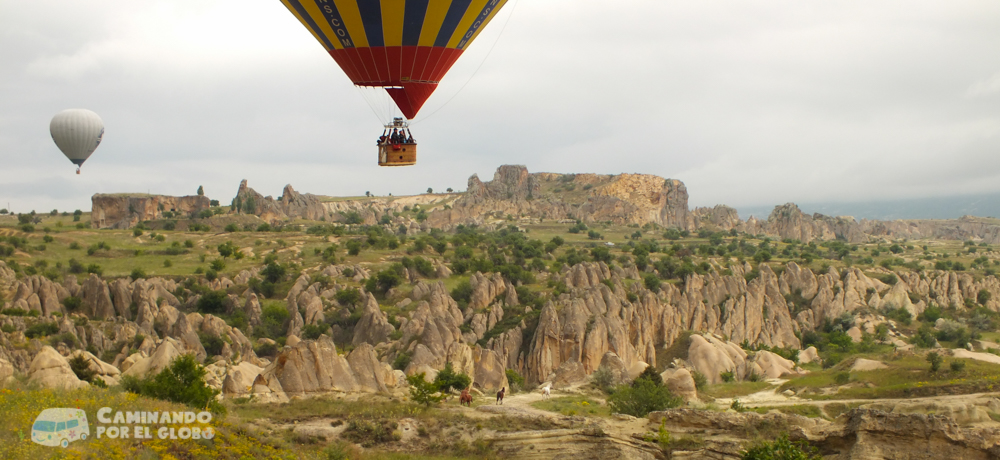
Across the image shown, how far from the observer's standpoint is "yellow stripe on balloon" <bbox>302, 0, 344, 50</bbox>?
25.0m

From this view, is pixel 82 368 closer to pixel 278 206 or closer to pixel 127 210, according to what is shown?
pixel 127 210

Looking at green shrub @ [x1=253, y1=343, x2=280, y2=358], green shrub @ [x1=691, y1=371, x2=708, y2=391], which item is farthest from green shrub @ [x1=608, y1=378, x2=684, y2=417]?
green shrub @ [x1=253, y1=343, x2=280, y2=358]

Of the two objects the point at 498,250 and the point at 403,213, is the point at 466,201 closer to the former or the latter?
the point at 403,213

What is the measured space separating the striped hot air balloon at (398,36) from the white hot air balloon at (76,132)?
44.2 meters

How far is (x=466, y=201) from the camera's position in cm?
15350

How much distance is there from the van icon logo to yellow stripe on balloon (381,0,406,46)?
1361 centimetres

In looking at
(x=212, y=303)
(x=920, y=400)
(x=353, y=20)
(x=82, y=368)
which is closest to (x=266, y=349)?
(x=212, y=303)

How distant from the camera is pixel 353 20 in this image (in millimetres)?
24984

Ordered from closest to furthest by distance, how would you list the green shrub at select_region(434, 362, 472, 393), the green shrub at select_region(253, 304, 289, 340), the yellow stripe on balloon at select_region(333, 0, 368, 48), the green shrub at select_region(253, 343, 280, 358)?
the yellow stripe on balloon at select_region(333, 0, 368, 48) → the green shrub at select_region(434, 362, 472, 393) → the green shrub at select_region(253, 343, 280, 358) → the green shrub at select_region(253, 304, 289, 340)

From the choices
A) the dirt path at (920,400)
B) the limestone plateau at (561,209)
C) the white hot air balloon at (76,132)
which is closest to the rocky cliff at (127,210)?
the limestone plateau at (561,209)

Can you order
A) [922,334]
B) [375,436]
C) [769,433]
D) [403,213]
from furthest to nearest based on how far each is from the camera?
Answer: [403,213] → [922,334] → [375,436] → [769,433]

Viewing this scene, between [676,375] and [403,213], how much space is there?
13487 centimetres

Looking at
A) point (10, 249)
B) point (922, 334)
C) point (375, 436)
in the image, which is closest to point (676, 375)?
point (375, 436)

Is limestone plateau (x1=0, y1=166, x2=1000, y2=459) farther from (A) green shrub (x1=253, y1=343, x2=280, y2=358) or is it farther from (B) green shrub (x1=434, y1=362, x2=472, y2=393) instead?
(B) green shrub (x1=434, y1=362, x2=472, y2=393)
